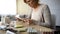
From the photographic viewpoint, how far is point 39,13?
2.74 ft

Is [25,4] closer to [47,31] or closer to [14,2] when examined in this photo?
[14,2]

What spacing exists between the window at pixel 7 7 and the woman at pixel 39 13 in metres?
0.09

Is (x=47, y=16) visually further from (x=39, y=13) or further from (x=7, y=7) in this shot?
(x=7, y=7)

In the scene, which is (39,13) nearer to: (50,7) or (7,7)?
(50,7)

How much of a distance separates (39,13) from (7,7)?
0.21 metres

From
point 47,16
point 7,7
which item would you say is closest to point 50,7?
point 47,16

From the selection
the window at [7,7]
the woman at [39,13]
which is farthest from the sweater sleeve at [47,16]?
the window at [7,7]

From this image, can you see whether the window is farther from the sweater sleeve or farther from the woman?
the sweater sleeve

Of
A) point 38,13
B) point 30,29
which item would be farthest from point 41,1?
point 30,29

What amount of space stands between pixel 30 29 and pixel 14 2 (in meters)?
0.21

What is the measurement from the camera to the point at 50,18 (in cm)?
81

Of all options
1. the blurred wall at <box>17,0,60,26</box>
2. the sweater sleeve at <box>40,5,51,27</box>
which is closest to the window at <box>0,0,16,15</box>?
the blurred wall at <box>17,0,60,26</box>

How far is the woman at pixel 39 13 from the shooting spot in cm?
81

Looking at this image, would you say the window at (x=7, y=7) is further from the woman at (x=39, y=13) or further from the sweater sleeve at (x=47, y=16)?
the sweater sleeve at (x=47, y=16)
